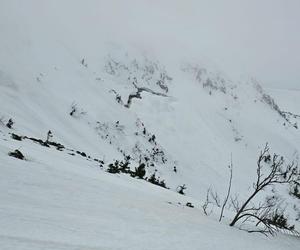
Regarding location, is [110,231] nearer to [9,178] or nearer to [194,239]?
[194,239]

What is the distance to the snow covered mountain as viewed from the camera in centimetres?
477

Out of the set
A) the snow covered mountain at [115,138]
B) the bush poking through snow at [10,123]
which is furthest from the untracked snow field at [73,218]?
the bush poking through snow at [10,123]

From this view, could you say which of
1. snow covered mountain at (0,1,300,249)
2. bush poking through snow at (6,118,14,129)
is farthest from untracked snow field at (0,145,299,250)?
bush poking through snow at (6,118,14,129)

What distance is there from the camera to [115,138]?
982 inches

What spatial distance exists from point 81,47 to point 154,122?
15.2m

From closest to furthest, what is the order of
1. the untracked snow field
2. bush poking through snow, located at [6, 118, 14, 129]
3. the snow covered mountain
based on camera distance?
1. the untracked snow field
2. the snow covered mountain
3. bush poking through snow, located at [6, 118, 14, 129]

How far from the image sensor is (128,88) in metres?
41.6

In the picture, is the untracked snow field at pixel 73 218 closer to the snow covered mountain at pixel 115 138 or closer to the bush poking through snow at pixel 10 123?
the snow covered mountain at pixel 115 138

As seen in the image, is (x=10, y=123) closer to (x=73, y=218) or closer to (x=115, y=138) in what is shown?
(x=115, y=138)

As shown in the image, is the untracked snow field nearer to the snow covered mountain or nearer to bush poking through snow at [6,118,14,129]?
the snow covered mountain

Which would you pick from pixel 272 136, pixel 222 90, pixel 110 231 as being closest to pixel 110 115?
pixel 110 231

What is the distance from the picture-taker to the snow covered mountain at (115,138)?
4.77 metres

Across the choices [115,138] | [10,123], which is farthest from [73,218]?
[115,138]

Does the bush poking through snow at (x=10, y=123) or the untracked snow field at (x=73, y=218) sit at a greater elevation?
the bush poking through snow at (x=10, y=123)
